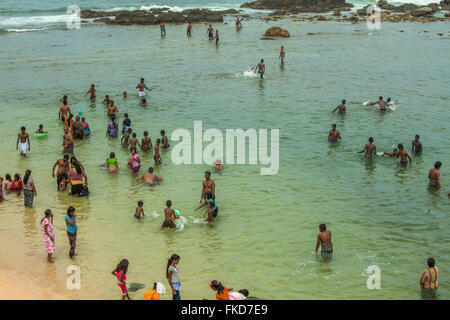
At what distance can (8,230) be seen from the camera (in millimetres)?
14328

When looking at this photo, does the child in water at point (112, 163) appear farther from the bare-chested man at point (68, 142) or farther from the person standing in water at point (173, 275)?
the person standing in water at point (173, 275)

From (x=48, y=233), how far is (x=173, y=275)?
3.79 metres

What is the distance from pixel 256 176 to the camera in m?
18.6

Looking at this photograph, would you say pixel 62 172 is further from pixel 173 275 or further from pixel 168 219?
pixel 173 275

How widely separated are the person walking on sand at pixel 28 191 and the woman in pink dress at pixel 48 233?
10.7 ft

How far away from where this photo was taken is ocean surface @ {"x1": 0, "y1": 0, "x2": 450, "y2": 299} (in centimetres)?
1266

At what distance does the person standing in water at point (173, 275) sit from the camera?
10.4 meters

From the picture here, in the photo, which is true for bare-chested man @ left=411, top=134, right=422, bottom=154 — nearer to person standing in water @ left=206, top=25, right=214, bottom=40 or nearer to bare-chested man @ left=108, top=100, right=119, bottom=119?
bare-chested man @ left=108, top=100, right=119, bottom=119

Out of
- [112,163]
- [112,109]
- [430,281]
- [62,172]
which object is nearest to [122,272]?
[430,281]

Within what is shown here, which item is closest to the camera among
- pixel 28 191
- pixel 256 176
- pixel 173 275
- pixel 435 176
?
pixel 173 275

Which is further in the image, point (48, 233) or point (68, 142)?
point (68, 142)

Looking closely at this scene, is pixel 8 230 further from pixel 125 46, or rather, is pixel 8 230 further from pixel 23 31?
pixel 23 31

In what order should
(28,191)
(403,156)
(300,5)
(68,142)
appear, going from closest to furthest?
(28,191) → (403,156) → (68,142) → (300,5)

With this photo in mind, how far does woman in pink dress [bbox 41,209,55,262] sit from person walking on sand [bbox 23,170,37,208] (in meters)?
3.27
